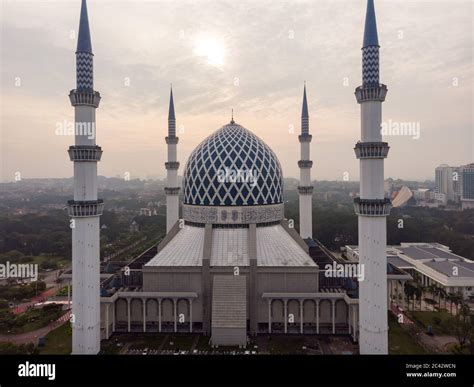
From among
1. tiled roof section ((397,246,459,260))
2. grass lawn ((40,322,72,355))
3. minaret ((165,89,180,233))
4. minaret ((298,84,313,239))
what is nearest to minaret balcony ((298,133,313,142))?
minaret ((298,84,313,239))

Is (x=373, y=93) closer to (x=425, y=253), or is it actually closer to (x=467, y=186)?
(x=425, y=253)

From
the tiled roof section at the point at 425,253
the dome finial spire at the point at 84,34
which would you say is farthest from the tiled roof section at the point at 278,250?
the tiled roof section at the point at 425,253

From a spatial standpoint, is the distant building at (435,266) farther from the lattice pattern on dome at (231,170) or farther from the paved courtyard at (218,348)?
the lattice pattern on dome at (231,170)

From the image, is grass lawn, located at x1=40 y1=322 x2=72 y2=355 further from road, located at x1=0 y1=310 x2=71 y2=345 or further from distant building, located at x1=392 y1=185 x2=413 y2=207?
distant building, located at x1=392 y1=185 x2=413 y2=207

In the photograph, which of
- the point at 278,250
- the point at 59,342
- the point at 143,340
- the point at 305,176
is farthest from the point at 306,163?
the point at 59,342
